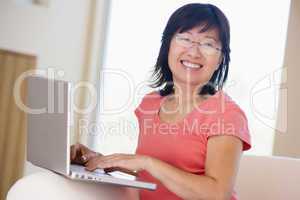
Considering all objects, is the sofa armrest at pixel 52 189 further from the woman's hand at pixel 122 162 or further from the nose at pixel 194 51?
the nose at pixel 194 51

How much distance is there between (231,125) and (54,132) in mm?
417

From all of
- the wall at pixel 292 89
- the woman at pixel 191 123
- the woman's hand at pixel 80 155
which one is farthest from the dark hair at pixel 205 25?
the wall at pixel 292 89

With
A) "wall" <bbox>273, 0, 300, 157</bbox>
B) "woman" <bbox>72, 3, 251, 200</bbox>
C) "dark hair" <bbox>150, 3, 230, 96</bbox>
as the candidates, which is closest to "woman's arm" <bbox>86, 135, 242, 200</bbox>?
"woman" <bbox>72, 3, 251, 200</bbox>

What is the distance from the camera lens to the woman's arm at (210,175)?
93 centimetres

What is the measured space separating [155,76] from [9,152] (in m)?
1.43

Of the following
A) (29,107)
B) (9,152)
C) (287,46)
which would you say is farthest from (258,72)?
(29,107)

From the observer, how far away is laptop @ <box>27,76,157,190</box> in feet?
2.82

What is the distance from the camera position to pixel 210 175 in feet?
3.16

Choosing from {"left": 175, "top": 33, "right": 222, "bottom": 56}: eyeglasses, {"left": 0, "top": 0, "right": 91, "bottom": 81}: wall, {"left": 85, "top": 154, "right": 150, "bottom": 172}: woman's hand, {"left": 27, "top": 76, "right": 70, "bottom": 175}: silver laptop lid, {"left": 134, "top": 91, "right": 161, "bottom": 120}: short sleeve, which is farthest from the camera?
{"left": 0, "top": 0, "right": 91, "bottom": 81}: wall

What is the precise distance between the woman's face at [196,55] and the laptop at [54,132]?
1.09 feet

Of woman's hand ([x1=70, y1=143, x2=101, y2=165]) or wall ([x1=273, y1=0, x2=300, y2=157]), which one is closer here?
woman's hand ([x1=70, y1=143, x2=101, y2=165])

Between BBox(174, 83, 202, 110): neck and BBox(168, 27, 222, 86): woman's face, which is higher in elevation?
BBox(168, 27, 222, 86): woman's face

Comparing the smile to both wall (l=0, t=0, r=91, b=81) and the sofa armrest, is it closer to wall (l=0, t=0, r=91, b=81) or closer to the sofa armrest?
the sofa armrest

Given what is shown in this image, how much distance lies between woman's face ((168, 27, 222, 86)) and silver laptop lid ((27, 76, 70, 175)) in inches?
16.1
